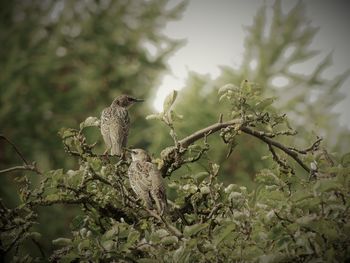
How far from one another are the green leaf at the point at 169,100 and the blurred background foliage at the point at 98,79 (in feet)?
16.7

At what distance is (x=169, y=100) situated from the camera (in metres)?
2.13

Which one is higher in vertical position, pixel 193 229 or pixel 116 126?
pixel 116 126

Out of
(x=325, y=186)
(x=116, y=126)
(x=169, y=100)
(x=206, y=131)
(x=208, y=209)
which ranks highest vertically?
(x=116, y=126)

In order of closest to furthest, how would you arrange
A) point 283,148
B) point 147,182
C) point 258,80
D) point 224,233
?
point 224,233, point 283,148, point 147,182, point 258,80

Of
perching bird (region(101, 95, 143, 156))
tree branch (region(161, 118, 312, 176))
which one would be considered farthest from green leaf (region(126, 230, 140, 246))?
perching bird (region(101, 95, 143, 156))

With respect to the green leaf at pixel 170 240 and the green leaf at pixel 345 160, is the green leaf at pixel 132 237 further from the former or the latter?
the green leaf at pixel 345 160

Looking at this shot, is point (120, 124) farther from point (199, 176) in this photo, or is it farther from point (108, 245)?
point (108, 245)

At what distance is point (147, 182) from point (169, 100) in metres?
0.54

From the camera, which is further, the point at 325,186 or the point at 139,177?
the point at 139,177

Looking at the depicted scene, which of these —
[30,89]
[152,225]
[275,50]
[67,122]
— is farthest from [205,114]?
[152,225]

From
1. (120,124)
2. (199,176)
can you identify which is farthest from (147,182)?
(120,124)

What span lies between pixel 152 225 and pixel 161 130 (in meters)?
6.13

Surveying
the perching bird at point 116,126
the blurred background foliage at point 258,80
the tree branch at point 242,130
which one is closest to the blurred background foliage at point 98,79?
the blurred background foliage at point 258,80

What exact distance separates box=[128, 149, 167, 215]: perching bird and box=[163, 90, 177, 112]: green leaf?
33cm
